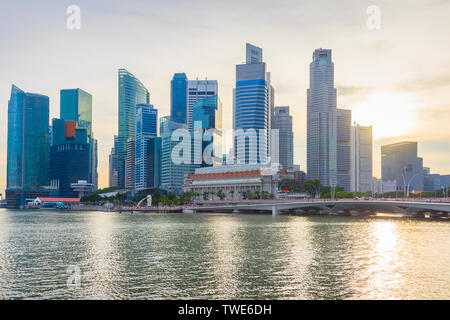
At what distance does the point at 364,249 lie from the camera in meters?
59.2

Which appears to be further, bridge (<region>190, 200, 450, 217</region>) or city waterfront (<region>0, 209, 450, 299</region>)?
bridge (<region>190, 200, 450, 217</region>)

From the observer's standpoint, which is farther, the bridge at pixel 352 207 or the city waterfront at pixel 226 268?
the bridge at pixel 352 207

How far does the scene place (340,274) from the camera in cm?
4197

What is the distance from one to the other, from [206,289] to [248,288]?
3507 mm

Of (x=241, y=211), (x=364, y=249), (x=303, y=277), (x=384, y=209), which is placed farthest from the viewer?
(x=241, y=211)

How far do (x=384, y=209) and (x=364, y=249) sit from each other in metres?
98.0

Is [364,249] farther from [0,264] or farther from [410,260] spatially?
[0,264]

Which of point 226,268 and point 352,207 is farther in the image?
point 352,207

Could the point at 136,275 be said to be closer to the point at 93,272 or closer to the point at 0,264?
the point at 93,272

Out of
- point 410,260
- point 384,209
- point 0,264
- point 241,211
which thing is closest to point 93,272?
point 0,264

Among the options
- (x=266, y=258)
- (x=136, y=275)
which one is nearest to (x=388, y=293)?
(x=266, y=258)

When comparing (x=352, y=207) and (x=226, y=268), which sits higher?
(x=226, y=268)

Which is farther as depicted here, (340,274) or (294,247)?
(294,247)
